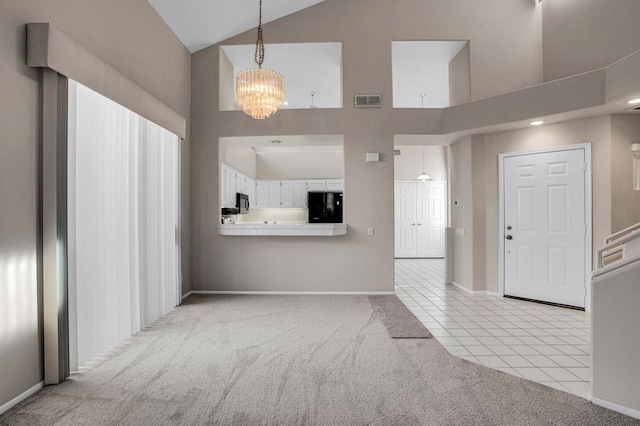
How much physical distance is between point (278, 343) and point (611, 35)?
5.62m

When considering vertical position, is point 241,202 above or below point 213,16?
below

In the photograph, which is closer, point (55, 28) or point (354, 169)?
point (55, 28)

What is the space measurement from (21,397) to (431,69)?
684 cm

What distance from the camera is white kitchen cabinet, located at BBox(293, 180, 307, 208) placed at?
28.8ft

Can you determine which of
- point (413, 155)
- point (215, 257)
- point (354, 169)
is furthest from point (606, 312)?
point (413, 155)

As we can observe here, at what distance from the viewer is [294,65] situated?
5.72 metres

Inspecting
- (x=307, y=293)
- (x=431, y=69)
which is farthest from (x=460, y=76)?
(x=307, y=293)

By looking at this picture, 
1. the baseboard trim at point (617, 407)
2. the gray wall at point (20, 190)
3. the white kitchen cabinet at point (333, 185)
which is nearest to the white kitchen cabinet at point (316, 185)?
the white kitchen cabinet at point (333, 185)

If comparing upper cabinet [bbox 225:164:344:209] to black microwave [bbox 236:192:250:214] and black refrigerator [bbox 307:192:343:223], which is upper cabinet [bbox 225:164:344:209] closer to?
black refrigerator [bbox 307:192:343:223]

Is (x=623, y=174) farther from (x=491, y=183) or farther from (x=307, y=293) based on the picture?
(x=307, y=293)

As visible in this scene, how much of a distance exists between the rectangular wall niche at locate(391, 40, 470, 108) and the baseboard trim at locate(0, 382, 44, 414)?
5.78m

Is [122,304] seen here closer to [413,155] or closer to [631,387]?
[631,387]

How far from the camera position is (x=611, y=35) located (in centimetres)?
416

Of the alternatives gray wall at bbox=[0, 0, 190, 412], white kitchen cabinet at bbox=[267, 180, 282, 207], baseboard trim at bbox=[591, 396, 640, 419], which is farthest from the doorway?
gray wall at bbox=[0, 0, 190, 412]
